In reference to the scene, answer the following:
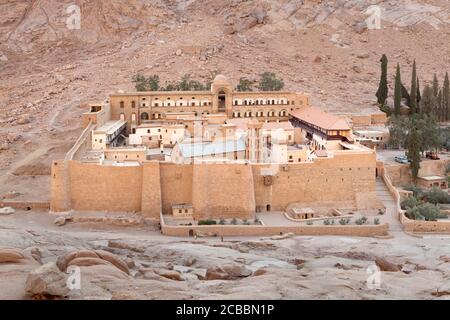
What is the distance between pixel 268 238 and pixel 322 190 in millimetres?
5349

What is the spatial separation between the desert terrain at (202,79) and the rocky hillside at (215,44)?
5.9 inches

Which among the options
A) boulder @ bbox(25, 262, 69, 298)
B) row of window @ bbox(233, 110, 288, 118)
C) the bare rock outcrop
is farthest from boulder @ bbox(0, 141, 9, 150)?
boulder @ bbox(25, 262, 69, 298)

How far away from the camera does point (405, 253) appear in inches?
1047

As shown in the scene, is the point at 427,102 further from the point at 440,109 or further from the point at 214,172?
the point at 214,172

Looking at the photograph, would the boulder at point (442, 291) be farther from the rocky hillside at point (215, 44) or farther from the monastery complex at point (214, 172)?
the rocky hillside at point (215, 44)

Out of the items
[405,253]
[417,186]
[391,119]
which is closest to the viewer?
[405,253]

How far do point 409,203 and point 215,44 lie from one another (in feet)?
115

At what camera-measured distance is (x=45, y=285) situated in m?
16.2

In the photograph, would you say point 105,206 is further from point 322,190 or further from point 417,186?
point 417,186

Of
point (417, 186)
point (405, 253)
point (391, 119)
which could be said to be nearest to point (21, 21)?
point (391, 119)

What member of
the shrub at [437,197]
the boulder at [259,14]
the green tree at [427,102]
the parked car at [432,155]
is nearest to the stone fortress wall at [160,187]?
the shrub at [437,197]

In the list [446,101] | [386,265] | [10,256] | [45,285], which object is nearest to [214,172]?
[386,265]

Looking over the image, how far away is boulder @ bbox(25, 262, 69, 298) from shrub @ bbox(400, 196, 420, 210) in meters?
20.6

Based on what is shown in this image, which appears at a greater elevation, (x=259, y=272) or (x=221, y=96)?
(x=221, y=96)
